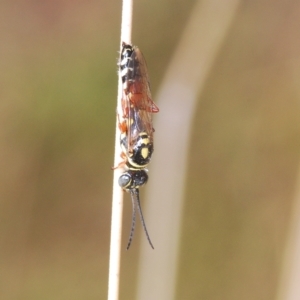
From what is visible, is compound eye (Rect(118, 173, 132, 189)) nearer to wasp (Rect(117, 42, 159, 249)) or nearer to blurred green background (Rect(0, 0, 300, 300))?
wasp (Rect(117, 42, 159, 249))

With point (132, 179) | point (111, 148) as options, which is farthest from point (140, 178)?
point (111, 148)

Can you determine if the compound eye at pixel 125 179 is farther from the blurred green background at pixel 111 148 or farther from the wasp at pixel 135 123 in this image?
the blurred green background at pixel 111 148

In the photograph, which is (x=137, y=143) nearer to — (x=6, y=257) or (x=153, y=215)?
(x=153, y=215)

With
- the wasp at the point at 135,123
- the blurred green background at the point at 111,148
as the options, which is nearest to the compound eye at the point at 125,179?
the wasp at the point at 135,123

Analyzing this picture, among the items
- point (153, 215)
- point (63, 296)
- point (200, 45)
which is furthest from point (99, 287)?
point (200, 45)

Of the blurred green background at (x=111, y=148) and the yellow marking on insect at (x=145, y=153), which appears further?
the blurred green background at (x=111, y=148)

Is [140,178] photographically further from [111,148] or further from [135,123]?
[111,148]
